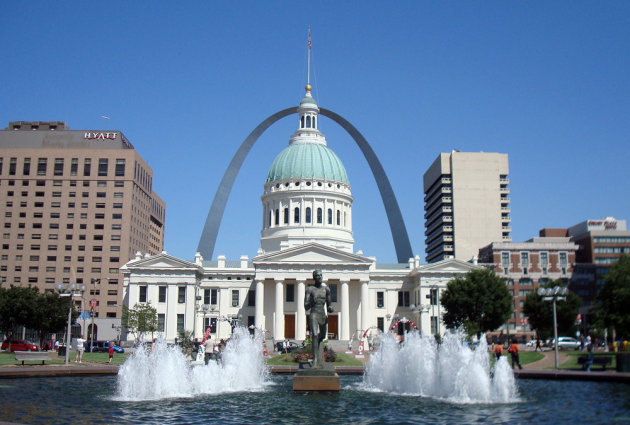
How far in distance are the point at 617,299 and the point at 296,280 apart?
47671mm

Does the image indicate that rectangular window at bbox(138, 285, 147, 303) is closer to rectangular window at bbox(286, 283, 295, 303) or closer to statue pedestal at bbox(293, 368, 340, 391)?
rectangular window at bbox(286, 283, 295, 303)

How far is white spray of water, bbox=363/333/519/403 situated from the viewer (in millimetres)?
26109

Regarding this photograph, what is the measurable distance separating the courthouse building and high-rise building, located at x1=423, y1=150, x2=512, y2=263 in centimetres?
5009

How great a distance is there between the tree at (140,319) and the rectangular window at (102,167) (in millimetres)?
50121

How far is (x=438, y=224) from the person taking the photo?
6373 inches

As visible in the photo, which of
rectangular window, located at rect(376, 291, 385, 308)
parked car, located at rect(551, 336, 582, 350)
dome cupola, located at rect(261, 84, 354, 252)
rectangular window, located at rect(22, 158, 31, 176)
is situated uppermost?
rectangular window, located at rect(22, 158, 31, 176)

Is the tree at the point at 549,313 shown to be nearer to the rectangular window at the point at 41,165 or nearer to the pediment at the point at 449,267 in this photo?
the pediment at the point at 449,267

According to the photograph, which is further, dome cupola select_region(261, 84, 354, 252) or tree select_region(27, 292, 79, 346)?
dome cupola select_region(261, 84, 354, 252)

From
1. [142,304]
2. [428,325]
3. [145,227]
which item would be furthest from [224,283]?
[145,227]

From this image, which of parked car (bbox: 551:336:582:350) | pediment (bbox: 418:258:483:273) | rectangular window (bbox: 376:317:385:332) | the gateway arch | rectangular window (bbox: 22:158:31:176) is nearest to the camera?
parked car (bbox: 551:336:582:350)

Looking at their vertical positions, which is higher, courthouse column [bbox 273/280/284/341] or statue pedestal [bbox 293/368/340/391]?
courthouse column [bbox 273/280/284/341]

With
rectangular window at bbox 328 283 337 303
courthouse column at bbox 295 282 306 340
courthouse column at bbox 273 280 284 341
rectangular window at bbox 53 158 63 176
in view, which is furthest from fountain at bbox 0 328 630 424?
rectangular window at bbox 53 158 63 176

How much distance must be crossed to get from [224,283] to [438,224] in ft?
250

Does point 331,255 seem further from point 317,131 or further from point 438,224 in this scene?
point 438,224
